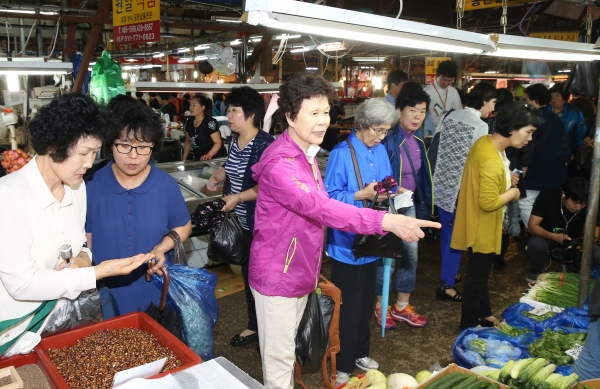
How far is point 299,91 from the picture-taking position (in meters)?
2.43

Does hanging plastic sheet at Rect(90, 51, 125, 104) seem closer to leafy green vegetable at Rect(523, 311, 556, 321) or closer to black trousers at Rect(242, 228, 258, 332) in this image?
black trousers at Rect(242, 228, 258, 332)

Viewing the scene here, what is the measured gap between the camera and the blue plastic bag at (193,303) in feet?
7.61

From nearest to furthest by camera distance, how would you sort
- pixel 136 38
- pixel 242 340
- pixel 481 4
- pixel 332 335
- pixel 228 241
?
pixel 332 335, pixel 228 241, pixel 242 340, pixel 136 38, pixel 481 4

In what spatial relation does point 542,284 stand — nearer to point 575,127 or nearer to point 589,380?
point 589,380

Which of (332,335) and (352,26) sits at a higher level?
(352,26)

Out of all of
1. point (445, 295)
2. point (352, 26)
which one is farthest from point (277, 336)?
point (445, 295)

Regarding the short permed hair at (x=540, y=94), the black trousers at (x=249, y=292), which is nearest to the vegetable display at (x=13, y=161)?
the black trousers at (x=249, y=292)

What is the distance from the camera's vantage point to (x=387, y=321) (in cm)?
419

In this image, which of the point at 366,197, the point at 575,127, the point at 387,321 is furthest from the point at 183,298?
the point at 575,127

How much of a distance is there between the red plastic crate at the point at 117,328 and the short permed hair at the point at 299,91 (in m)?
1.20

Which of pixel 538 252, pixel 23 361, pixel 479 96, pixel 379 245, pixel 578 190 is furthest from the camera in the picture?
pixel 538 252

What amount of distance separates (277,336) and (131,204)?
1.03 metres

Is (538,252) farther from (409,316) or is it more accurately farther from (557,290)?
(409,316)

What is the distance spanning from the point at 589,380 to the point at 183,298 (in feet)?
6.54
